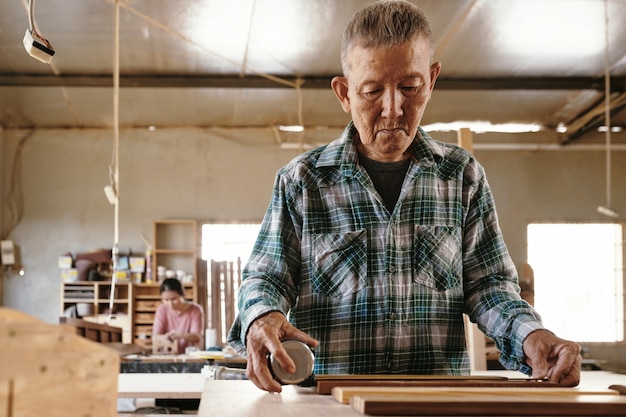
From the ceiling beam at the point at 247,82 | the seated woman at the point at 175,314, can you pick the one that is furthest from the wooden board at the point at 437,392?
the ceiling beam at the point at 247,82

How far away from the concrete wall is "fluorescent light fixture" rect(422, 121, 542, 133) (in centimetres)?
16

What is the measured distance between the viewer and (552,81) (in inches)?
379

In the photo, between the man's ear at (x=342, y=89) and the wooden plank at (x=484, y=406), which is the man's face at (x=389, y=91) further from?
the wooden plank at (x=484, y=406)

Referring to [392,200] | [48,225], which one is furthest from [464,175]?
[48,225]

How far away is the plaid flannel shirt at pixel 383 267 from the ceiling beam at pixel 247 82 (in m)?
7.84

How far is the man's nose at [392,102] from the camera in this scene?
1.64 meters

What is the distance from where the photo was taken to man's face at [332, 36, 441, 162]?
64.1 inches

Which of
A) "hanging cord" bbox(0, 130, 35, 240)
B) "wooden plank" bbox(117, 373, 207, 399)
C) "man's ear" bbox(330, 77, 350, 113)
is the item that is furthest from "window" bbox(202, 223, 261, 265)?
"man's ear" bbox(330, 77, 350, 113)

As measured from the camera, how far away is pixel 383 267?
1704 mm

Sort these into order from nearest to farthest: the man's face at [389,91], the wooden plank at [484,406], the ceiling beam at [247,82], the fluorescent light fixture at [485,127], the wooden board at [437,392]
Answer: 1. the wooden plank at [484,406]
2. the wooden board at [437,392]
3. the man's face at [389,91]
4. the ceiling beam at [247,82]
5. the fluorescent light fixture at [485,127]

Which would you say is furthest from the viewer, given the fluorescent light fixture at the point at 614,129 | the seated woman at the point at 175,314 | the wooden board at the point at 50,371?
the fluorescent light fixture at the point at 614,129

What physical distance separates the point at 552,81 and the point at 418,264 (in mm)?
8631

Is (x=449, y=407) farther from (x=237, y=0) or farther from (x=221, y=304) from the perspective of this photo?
(x=221, y=304)

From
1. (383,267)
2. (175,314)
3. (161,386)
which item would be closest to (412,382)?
(383,267)
